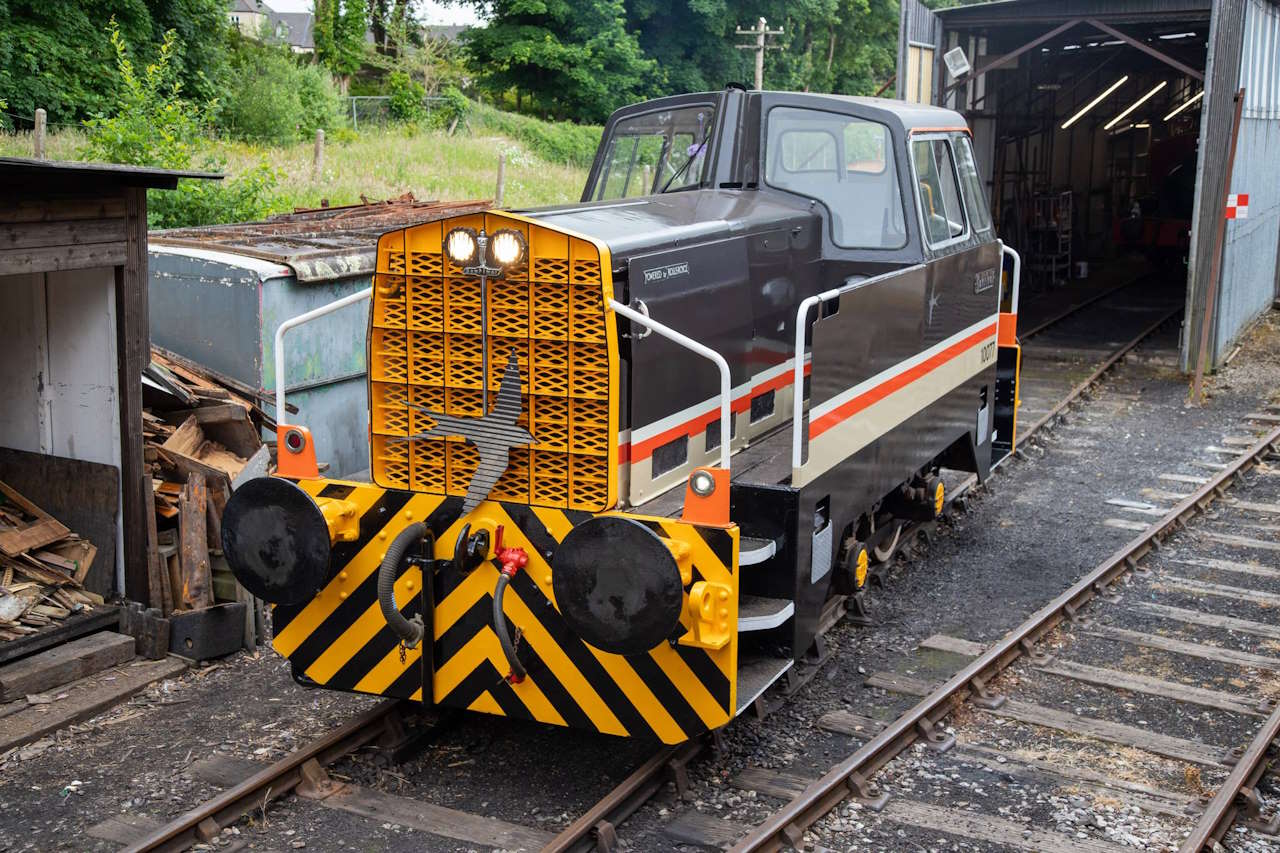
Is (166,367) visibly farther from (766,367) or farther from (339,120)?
(339,120)

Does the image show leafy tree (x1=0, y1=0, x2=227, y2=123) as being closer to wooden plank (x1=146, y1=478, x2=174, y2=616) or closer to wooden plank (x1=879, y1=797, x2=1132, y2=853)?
wooden plank (x1=146, y1=478, x2=174, y2=616)

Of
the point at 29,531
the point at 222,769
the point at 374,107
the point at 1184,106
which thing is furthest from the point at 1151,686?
the point at 374,107

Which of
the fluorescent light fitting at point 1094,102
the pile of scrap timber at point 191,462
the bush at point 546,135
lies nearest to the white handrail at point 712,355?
the pile of scrap timber at point 191,462

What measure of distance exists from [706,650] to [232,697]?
278 centimetres

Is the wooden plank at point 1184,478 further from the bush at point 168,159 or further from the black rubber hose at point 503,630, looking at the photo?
the bush at point 168,159

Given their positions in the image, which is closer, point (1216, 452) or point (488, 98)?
point (1216, 452)

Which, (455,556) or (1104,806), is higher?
(455,556)

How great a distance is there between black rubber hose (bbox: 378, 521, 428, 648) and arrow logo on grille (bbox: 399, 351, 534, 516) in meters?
0.23

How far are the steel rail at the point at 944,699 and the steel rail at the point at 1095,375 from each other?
2.54m

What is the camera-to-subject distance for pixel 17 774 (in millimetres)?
5484

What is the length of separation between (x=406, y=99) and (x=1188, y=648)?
30304mm

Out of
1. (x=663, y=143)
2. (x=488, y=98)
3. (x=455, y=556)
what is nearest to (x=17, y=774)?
(x=455, y=556)

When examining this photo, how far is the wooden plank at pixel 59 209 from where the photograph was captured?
20.0 ft

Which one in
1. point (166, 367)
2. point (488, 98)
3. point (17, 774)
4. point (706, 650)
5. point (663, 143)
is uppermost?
point (488, 98)
